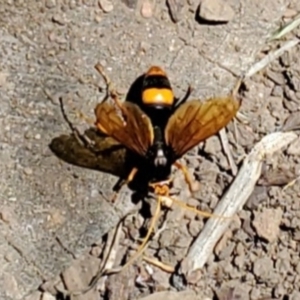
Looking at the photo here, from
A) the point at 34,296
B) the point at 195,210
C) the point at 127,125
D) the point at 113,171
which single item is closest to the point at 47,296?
the point at 34,296

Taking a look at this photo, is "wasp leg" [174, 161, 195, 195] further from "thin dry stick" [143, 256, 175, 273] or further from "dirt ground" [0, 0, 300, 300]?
"thin dry stick" [143, 256, 175, 273]

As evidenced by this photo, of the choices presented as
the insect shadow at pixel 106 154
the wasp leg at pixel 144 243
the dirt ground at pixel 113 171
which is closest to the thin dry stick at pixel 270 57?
the dirt ground at pixel 113 171

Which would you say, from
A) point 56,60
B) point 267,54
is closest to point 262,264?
point 267,54

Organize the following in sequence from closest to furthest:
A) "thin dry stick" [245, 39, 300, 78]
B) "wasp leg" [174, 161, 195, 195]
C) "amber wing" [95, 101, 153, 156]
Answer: "amber wing" [95, 101, 153, 156], "wasp leg" [174, 161, 195, 195], "thin dry stick" [245, 39, 300, 78]

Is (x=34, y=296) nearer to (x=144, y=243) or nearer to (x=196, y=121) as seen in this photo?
(x=144, y=243)

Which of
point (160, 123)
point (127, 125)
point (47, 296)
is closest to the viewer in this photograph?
point (127, 125)

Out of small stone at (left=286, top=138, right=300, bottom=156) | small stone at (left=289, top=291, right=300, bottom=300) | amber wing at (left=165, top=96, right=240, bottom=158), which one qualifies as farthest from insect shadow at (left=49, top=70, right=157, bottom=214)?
small stone at (left=289, top=291, right=300, bottom=300)
